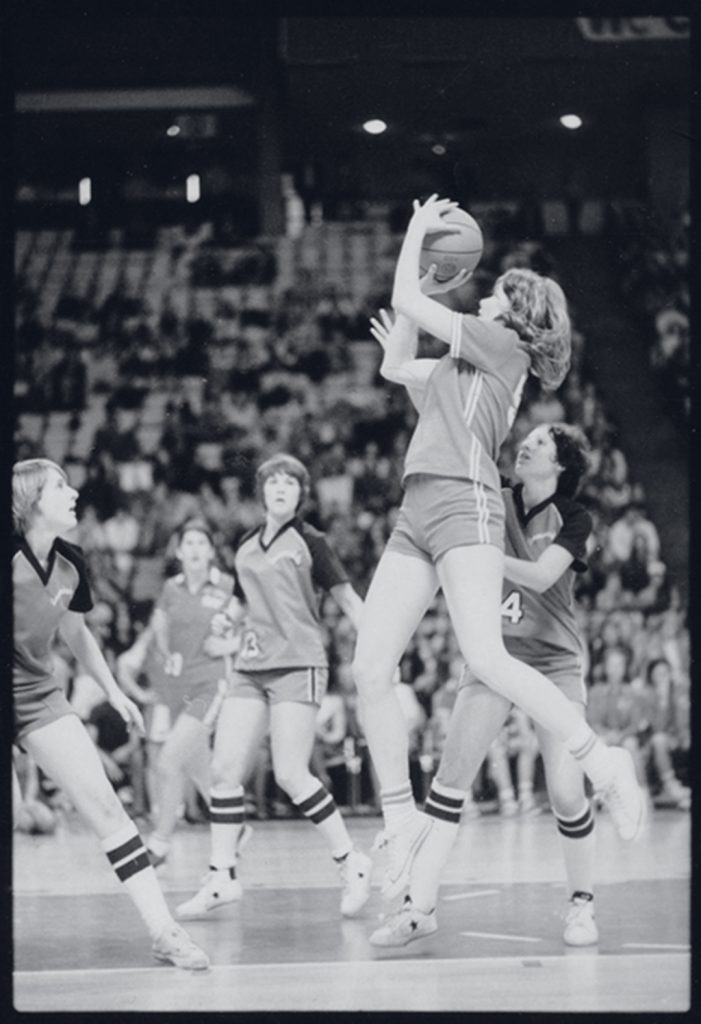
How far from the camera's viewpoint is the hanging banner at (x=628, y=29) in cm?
642

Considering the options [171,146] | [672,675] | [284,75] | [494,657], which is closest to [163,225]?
[171,146]

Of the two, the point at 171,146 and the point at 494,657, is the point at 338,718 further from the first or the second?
the point at 494,657

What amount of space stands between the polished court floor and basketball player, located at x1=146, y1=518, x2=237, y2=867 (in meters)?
0.42

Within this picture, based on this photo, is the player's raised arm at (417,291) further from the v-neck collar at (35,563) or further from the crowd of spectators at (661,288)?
the crowd of spectators at (661,288)

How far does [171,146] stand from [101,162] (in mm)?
310

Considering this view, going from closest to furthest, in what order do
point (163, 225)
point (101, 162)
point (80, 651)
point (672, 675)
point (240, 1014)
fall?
point (240, 1014), point (80, 651), point (101, 162), point (163, 225), point (672, 675)

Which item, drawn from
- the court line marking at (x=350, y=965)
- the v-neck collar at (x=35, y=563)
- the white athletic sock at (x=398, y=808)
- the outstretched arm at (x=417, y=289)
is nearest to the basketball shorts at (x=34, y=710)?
the v-neck collar at (x=35, y=563)

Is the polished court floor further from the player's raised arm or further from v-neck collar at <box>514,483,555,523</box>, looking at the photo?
the player's raised arm

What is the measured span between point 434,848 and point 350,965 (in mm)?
467

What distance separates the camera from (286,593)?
719cm

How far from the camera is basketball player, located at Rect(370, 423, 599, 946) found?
6.06 m

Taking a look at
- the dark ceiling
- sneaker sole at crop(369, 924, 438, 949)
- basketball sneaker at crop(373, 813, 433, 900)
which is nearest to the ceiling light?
the dark ceiling

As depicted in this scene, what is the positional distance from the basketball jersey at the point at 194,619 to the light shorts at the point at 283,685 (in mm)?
1553

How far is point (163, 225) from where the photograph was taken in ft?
34.6
